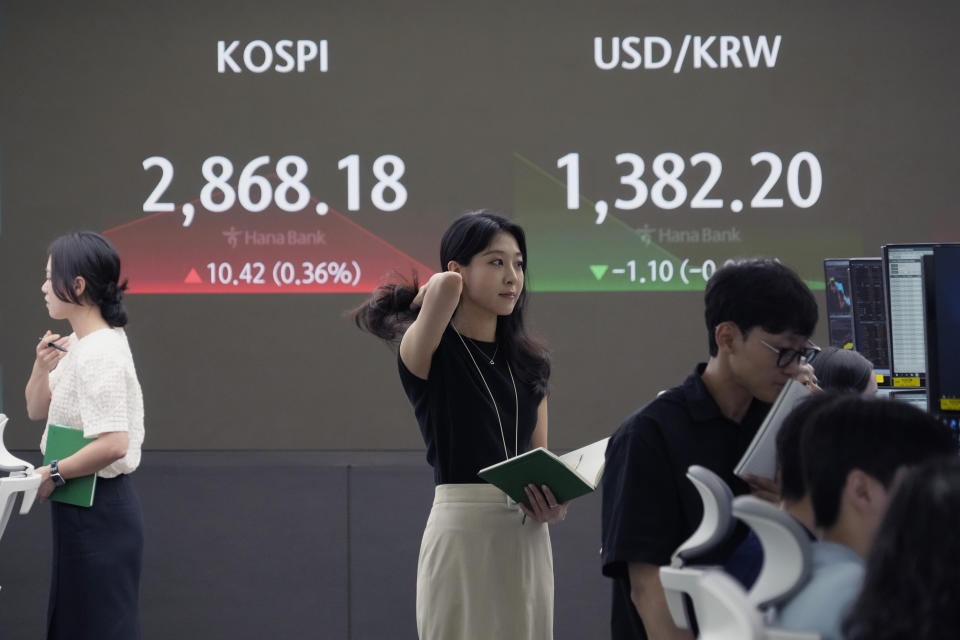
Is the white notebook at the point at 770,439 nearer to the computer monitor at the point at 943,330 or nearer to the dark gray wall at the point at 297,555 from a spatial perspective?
the computer monitor at the point at 943,330

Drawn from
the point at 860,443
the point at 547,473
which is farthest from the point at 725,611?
the point at 547,473

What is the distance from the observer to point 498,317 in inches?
104

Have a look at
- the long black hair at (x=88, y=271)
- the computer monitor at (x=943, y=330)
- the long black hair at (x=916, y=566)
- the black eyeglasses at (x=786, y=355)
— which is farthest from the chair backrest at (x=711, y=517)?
the long black hair at (x=88, y=271)

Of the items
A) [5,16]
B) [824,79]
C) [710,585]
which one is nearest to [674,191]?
[824,79]

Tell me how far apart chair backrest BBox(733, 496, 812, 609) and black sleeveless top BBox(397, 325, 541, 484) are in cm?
138

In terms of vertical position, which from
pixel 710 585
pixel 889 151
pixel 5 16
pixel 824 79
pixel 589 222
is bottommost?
pixel 710 585

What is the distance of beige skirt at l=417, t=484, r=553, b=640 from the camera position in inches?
91.6

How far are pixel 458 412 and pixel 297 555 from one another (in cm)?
193

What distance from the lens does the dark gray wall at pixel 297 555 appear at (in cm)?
408

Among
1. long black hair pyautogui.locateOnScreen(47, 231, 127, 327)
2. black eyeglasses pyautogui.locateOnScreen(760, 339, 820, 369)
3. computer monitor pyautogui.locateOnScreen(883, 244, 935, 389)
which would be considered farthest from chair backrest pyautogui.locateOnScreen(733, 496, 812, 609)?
long black hair pyautogui.locateOnScreen(47, 231, 127, 327)

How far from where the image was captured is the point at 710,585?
3.34ft

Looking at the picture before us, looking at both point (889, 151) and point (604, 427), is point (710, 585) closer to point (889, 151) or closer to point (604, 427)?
point (604, 427)

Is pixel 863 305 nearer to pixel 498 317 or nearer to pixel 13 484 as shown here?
pixel 498 317

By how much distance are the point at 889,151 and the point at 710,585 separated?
11.2ft
